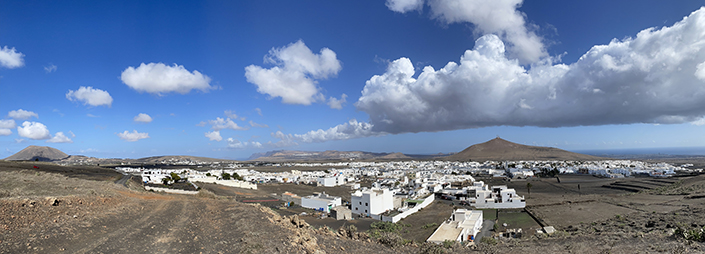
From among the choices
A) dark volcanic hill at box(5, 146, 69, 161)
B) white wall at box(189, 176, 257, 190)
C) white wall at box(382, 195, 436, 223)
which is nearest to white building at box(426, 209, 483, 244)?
white wall at box(382, 195, 436, 223)

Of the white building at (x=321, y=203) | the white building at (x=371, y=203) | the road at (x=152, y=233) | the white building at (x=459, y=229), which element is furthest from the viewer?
the white building at (x=321, y=203)

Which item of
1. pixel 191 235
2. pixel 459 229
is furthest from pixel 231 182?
pixel 191 235

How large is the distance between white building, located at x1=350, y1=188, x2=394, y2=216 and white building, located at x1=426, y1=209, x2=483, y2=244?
28.2ft

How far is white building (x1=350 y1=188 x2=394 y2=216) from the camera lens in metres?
33.0

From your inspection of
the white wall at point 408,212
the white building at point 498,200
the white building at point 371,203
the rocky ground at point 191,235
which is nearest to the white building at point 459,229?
the white wall at point 408,212

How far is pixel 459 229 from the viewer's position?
74.0 ft

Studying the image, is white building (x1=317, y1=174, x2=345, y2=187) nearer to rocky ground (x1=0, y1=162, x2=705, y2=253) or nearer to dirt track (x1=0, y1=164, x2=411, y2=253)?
rocky ground (x1=0, y1=162, x2=705, y2=253)

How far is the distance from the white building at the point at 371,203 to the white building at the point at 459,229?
859 cm

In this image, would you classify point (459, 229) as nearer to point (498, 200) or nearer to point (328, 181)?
point (498, 200)

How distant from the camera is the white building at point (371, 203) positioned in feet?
108

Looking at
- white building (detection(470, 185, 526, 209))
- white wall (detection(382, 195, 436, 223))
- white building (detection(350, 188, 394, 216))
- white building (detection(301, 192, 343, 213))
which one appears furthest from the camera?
white building (detection(470, 185, 526, 209))

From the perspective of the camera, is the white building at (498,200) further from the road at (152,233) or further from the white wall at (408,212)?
the road at (152,233)

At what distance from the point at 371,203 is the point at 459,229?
38.9 feet

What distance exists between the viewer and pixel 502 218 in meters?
31.9
